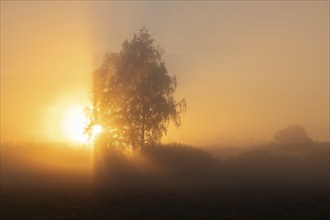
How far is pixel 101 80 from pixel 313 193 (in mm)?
32285

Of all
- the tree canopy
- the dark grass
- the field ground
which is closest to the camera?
the field ground

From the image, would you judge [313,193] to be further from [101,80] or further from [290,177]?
[101,80]

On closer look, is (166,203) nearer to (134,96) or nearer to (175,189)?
(175,189)

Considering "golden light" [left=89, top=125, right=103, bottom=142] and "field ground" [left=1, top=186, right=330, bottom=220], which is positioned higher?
"golden light" [left=89, top=125, right=103, bottom=142]

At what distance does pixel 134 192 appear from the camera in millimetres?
28703

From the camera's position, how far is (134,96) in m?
53.2

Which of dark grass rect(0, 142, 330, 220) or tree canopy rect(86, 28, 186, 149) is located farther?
tree canopy rect(86, 28, 186, 149)

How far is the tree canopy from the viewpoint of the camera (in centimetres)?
5281

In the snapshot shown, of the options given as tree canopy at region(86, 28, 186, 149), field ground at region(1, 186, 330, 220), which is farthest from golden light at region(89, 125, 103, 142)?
field ground at region(1, 186, 330, 220)

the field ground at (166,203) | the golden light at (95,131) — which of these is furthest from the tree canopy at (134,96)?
the field ground at (166,203)

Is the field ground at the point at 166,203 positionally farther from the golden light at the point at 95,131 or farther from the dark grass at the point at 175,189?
the golden light at the point at 95,131

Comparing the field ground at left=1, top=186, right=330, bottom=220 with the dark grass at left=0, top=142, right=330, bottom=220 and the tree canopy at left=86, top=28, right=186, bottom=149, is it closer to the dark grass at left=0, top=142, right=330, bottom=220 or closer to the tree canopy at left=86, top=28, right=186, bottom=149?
the dark grass at left=0, top=142, right=330, bottom=220

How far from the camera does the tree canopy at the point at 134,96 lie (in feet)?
173

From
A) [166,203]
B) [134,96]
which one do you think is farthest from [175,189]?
[134,96]
